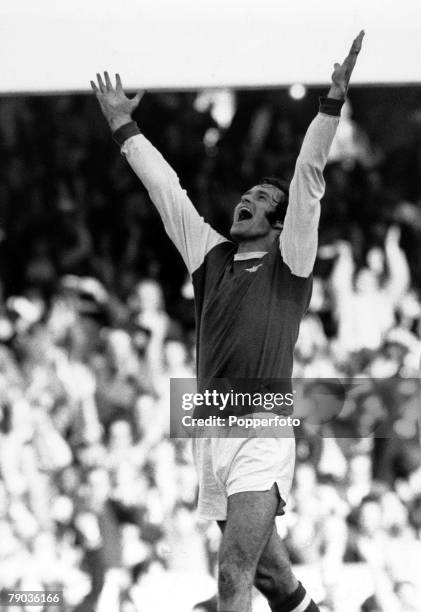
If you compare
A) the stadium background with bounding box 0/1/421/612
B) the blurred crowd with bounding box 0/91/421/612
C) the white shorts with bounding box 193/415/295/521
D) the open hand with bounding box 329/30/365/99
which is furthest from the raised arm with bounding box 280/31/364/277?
the blurred crowd with bounding box 0/91/421/612

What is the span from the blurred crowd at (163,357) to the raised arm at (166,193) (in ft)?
4.48

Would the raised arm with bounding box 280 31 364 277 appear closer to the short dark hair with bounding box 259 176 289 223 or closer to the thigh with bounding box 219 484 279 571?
the short dark hair with bounding box 259 176 289 223

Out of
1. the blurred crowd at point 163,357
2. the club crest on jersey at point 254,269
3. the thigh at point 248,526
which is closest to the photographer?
the thigh at point 248,526

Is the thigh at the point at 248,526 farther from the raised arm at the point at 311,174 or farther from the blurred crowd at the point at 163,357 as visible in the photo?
the blurred crowd at the point at 163,357

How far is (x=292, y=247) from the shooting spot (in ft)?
6.55

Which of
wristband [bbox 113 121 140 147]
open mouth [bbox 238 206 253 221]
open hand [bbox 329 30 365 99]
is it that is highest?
open hand [bbox 329 30 365 99]

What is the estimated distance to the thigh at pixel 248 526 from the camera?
1821 millimetres

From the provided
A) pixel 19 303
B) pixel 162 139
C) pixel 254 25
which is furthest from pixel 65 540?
pixel 254 25

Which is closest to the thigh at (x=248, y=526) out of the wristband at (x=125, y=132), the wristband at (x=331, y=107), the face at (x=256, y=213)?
the face at (x=256, y=213)

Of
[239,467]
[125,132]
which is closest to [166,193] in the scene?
[125,132]

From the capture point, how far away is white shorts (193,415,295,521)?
191cm

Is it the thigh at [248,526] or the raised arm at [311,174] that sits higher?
the raised arm at [311,174]

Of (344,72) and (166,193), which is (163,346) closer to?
(166,193)

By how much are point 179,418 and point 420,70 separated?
1.44m
